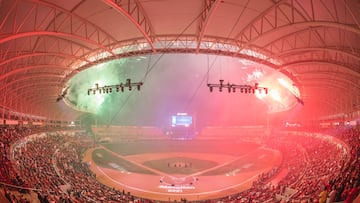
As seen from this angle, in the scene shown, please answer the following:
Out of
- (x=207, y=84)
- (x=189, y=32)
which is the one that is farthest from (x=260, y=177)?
(x=189, y=32)

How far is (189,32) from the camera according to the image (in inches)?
906

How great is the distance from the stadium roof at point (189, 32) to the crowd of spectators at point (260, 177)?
7470mm

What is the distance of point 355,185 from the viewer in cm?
1159

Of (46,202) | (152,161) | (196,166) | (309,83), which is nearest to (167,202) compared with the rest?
(46,202)

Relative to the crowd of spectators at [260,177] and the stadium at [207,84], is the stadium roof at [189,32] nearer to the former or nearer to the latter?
the stadium at [207,84]

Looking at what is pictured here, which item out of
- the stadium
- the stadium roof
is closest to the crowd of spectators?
the stadium

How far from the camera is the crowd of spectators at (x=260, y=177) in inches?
602

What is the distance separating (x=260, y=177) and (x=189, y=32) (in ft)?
64.8

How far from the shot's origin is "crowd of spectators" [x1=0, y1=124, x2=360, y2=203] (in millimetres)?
15289

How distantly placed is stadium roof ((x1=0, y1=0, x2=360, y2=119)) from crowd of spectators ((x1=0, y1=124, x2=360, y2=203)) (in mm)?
7470

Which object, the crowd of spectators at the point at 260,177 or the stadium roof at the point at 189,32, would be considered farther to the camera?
the stadium roof at the point at 189,32

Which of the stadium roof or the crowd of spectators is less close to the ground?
the stadium roof

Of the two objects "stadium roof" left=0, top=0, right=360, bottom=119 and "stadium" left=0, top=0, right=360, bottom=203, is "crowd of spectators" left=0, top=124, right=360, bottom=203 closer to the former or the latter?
"stadium" left=0, top=0, right=360, bottom=203

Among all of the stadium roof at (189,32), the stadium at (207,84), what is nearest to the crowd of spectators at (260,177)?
the stadium at (207,84)
